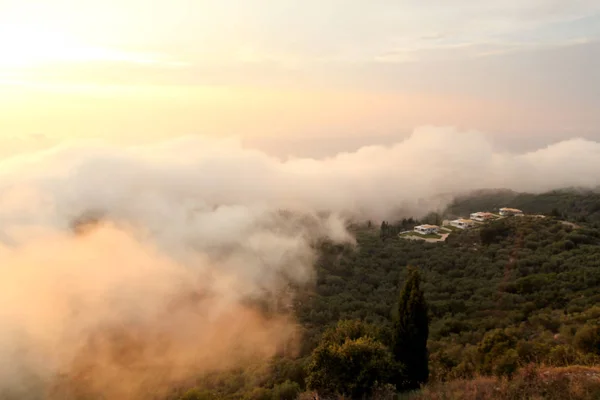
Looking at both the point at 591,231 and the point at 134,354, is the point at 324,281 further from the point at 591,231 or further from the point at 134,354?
the point at 591,231

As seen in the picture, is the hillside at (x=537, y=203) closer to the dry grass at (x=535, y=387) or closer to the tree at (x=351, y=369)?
the tree at (x=351, y=369)

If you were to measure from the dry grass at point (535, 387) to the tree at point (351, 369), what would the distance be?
2.62 m

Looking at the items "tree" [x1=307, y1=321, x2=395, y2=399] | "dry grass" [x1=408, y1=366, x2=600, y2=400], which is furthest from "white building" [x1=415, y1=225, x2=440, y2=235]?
"dry grass" [x1=408, y1=366, x2=600, y2=400]

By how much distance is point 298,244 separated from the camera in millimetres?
87625

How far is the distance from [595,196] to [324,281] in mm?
79602

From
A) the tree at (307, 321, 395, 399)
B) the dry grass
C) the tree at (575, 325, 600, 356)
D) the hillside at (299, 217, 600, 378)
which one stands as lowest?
the hillside at (299, 217, 600, 378)

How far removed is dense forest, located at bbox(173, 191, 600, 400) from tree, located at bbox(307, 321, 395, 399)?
0.05 meters

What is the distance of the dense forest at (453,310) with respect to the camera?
53.1ft

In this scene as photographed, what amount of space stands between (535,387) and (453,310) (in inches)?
1225

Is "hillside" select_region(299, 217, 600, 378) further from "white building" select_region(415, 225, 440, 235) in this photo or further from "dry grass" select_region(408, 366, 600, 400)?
"white building" select_region(415, 225, 440, 235)

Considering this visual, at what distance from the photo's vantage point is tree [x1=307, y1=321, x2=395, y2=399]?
1463cm

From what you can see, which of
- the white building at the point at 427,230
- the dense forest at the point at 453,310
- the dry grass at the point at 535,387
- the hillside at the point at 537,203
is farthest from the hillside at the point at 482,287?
the hillside at the point at 537,203

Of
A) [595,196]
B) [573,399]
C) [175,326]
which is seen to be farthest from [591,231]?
[175,326]

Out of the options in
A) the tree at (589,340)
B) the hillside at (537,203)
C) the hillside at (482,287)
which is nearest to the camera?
the tree at (589,340)
